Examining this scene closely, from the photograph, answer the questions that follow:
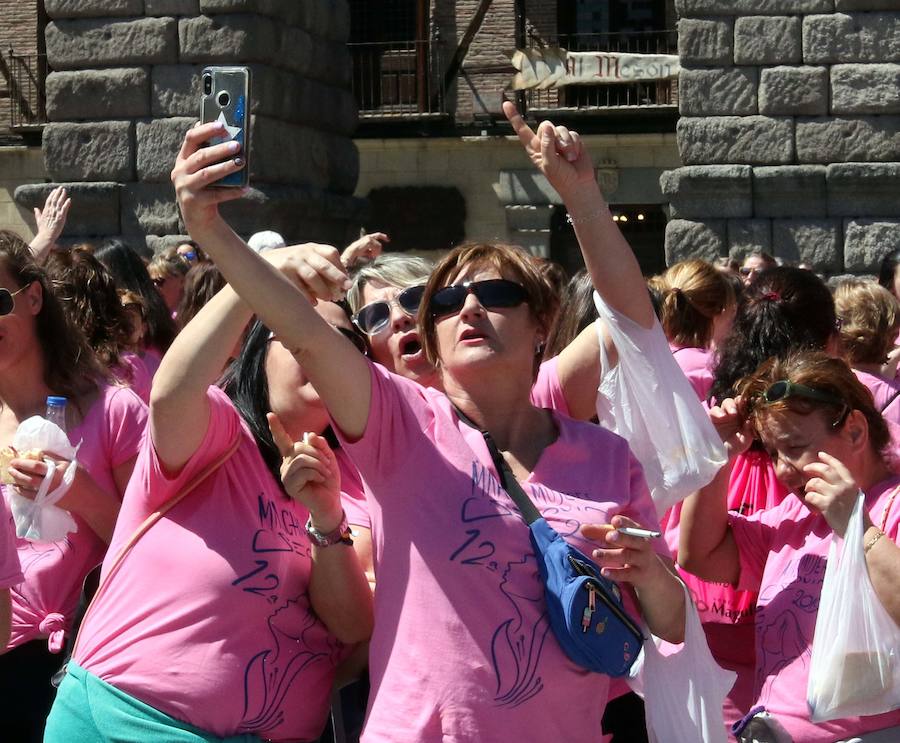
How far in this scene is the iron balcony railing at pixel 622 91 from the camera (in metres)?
20.2

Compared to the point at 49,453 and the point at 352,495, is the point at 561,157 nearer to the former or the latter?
the point at 352,495

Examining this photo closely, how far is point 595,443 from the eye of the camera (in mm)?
3154

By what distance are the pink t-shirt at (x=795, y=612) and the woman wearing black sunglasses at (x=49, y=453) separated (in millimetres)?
1655

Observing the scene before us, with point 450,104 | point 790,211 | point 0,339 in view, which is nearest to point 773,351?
point 0,339

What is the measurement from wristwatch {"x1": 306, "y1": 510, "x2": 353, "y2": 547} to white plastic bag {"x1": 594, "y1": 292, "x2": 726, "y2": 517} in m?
0.83

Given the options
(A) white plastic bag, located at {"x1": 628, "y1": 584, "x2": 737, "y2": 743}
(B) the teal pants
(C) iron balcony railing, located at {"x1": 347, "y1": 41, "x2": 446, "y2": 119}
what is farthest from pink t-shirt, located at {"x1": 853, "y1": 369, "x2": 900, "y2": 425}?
(C) iron balcony railing, located at {"x1": 347, "y1": 41, "x2": 446, "y2": 119}

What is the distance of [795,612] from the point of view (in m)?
3.44

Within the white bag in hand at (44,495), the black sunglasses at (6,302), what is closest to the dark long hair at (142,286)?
the black sunglasses at (6,302)

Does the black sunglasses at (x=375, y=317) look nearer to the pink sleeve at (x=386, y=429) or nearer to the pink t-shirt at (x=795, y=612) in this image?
the pink sleeve at (x=386, y=429)

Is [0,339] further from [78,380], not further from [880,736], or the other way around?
[880,736]

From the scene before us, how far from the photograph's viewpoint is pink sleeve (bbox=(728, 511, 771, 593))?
12.3 feet

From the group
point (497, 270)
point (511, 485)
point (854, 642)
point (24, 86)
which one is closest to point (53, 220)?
point (497, 270)

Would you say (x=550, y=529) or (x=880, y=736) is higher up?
(x=550, y=529)

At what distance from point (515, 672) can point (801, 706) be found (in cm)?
85
